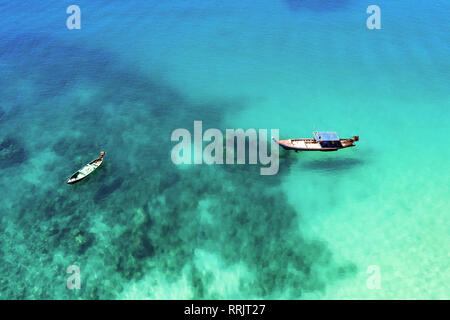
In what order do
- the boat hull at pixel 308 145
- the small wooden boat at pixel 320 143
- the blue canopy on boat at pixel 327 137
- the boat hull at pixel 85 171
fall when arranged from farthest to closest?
the boat hull at pixel 308 145
the small wooden boat at pixel 320 143
the blue canopy on boat at pixel 327 137
the boat hull at pixel 85 171

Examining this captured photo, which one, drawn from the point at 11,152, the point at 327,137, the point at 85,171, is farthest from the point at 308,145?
the point at 11,152

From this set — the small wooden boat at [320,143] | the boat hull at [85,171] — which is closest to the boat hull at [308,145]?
the small wooden boat at [320,143]

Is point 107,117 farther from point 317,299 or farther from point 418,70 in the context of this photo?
point 418,70

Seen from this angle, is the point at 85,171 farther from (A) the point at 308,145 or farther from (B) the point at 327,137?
(B) the point at 327,137

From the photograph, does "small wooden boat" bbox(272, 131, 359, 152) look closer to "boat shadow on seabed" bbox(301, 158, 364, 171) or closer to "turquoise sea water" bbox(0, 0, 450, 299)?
"turquoise sea water" bbox(0, 0, 450, 299)

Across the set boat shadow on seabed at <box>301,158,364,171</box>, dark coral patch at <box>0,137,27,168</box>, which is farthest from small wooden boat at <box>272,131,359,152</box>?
dark coral patch at <box>0,137,27,168</box>

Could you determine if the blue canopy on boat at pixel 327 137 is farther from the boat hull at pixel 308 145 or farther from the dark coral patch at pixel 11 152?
the dark coral patch at pixel 11 152

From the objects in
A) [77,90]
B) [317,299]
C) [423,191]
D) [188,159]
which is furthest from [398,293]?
[77,90]
